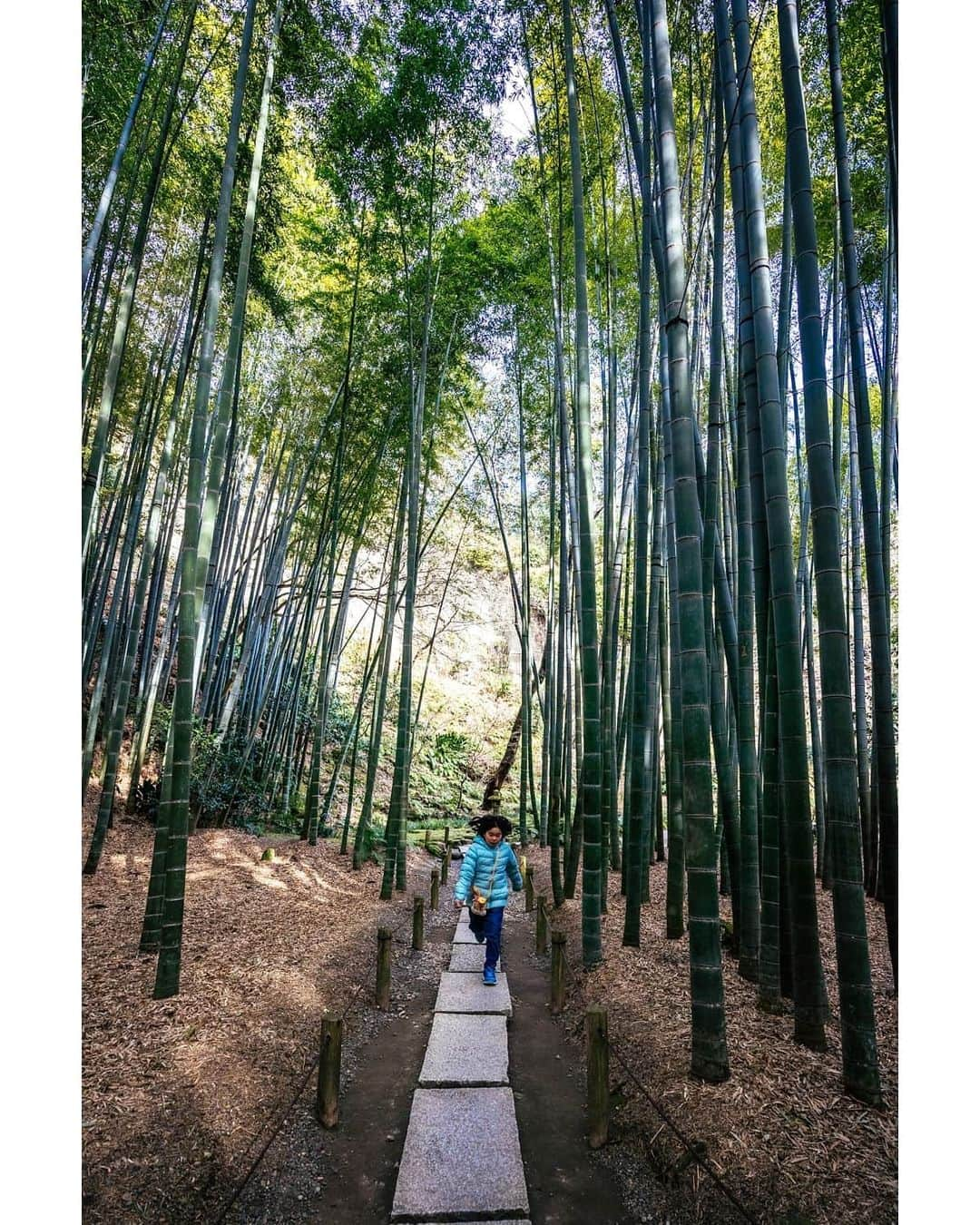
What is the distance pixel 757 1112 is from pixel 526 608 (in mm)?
5017

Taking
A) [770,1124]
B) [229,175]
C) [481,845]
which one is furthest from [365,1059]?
[229,175]

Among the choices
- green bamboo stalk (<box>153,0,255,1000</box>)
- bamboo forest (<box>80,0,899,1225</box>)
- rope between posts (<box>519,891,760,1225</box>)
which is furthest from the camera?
green bamboo stalk (<box>153,0,255,1000</box>)

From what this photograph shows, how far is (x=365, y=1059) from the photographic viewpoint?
2412mm

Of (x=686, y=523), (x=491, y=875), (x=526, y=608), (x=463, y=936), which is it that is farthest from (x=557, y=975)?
(x=526, y=608)

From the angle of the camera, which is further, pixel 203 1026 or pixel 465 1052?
pixel 465 1052

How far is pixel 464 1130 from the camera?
1.86 metres

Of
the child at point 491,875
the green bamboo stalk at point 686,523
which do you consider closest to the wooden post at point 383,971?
the child at point 491,875

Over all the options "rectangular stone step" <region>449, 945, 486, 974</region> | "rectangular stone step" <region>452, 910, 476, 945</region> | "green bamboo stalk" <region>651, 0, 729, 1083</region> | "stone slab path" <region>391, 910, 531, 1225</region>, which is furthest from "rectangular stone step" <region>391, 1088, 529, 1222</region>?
"rectangular stone step" <region>452, 910, 476, 945</region>

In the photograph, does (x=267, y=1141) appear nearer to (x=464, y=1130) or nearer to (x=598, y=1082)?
(x=464, y=1130)

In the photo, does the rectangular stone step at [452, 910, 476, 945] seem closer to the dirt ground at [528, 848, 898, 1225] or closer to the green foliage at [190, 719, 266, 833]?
the dirt ground at [528, 848, 898, 1225]

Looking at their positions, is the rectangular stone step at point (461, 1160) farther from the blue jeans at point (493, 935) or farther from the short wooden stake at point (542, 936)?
the short wooden stake at point (542, 936)

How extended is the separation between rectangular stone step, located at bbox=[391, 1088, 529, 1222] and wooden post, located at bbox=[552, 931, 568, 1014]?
2.56 ft

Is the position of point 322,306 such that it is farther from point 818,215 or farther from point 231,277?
point 818,215

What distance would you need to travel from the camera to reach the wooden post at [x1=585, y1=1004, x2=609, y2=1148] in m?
1.84
